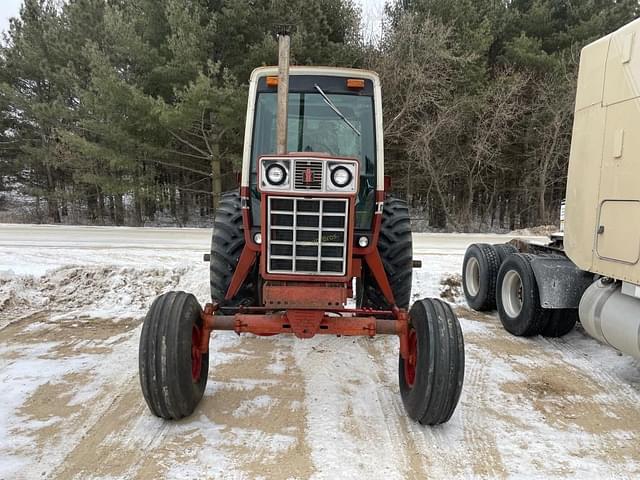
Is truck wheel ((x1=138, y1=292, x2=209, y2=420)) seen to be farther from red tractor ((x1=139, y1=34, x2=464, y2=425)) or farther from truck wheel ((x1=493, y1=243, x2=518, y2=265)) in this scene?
→ truck wheel ((x1=493, y1=243, x2=518, y2=265))

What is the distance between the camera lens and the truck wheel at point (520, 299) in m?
5.20

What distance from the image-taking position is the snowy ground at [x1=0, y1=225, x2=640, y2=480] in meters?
2.88

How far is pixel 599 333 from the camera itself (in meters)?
4.18

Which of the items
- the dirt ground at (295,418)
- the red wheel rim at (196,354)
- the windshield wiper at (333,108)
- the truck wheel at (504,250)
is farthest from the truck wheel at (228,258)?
the truck wheel at (504,250)

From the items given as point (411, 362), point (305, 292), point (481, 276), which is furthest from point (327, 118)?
point (481, 276)

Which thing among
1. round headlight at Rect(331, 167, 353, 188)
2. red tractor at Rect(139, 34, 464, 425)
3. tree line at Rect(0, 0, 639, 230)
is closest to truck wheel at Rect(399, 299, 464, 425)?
red tractor at Rect(139, 34, 464, 425)

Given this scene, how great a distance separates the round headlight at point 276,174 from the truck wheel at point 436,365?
4.23 feet

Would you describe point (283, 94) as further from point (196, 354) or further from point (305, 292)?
point (196, 354)

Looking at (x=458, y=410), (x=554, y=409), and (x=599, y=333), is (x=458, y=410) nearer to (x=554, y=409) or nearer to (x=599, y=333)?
(x=554, y=409)

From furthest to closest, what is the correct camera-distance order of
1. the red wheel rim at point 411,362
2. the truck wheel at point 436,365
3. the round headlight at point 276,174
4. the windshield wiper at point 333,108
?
the windshield wiper at point 333,108 → the red wheel rim at point 411,362 → the round headlight at point 276,174 → the truck wheel at point 436,365

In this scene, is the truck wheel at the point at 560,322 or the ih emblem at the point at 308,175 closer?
the ih emblem at the point at 308,175

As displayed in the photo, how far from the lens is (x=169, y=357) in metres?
3.12

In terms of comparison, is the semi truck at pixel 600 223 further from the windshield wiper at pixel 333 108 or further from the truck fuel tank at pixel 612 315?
the windshield wiper at pixel 333 108

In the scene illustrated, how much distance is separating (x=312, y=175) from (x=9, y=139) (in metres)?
24.4
